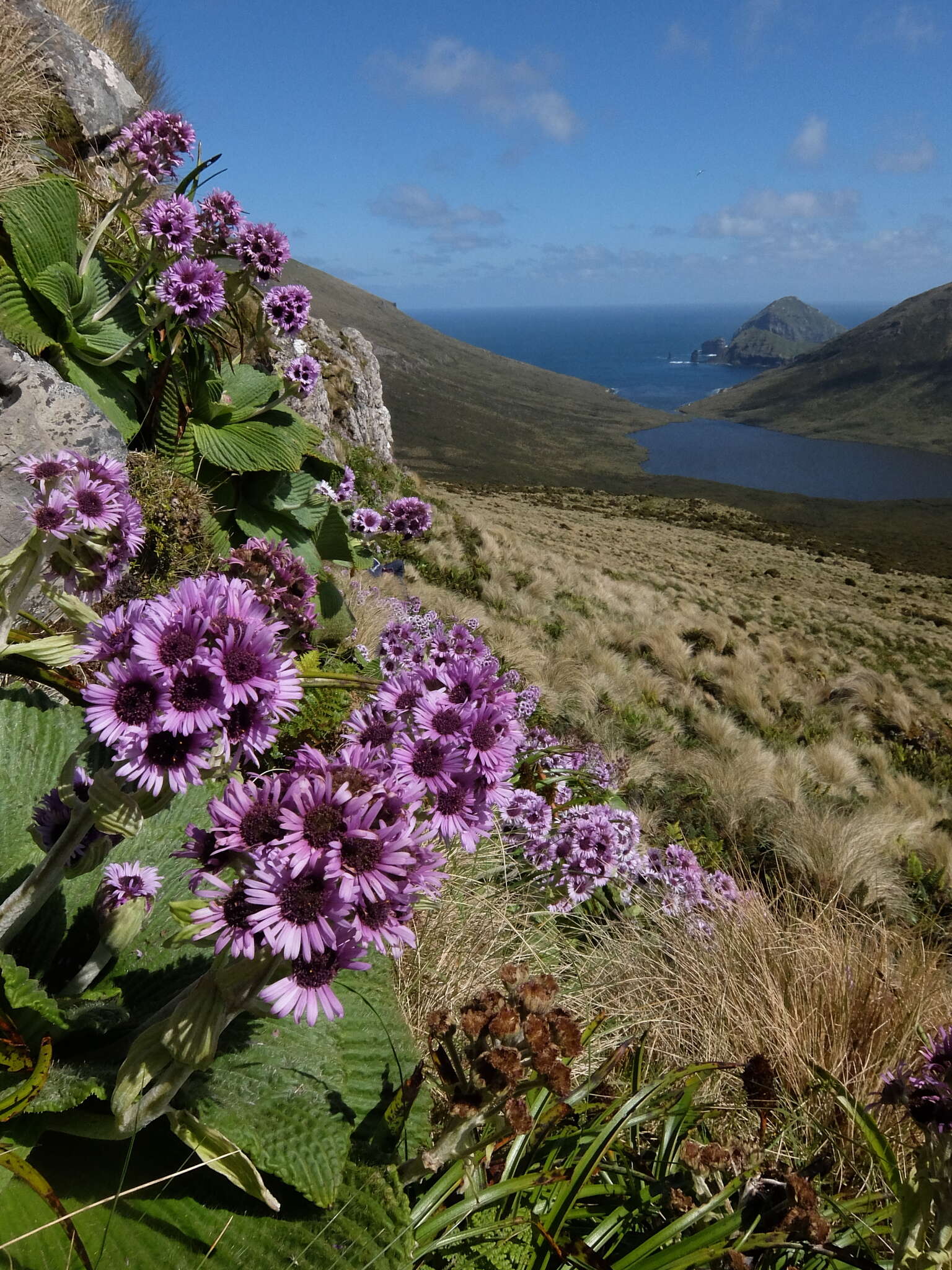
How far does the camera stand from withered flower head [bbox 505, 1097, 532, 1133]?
5.23 feet

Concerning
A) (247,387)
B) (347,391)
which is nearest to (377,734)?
(247,387)

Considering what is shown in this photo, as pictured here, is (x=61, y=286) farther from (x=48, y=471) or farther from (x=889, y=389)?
(x=889, y=389)

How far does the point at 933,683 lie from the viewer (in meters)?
20.1

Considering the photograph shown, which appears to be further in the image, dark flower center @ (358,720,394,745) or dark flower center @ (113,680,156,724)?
dark flower center @ (358,720,394,745)

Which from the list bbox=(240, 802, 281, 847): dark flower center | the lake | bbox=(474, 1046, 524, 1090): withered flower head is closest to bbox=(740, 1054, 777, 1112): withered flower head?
bbox=(474, 1046, 524, 1090): withered flower head

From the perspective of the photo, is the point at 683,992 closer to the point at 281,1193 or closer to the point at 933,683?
the point at 281,1193

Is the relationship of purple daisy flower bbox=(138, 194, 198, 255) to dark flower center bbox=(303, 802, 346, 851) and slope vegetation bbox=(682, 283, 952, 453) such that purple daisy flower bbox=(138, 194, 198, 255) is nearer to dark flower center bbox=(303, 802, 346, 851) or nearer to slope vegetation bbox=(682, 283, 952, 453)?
dark flower center bbox=(303, 802, 346, 851)

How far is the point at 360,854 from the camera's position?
1208 mm

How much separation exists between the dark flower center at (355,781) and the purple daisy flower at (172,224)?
4141 millimetres

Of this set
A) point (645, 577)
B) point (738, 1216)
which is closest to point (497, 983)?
point (738, 1216)

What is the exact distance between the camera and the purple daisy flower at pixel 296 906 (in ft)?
3.73

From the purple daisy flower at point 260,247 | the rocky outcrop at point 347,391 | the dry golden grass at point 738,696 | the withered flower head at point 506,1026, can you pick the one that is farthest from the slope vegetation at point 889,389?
the withered flower head at point 506,1026

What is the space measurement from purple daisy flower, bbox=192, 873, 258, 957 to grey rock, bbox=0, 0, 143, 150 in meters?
7.33

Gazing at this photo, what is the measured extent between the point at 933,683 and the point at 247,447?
20774 mm
